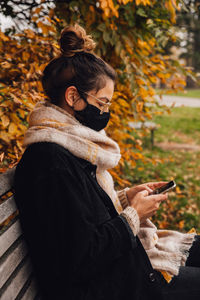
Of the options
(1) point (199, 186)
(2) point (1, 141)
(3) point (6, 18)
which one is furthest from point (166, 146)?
(2) point (1, 141)

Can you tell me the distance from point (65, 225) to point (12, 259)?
9.3 inches

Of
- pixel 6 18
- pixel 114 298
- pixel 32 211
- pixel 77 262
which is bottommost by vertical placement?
pixel 114 298

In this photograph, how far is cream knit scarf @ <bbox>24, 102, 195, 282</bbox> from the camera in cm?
136

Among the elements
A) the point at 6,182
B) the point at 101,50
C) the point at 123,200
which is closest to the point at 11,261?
the point at 6,182

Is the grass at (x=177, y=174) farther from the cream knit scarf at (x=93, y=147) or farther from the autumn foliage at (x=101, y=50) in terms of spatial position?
the cream knit scarf at (x=93, y=147)

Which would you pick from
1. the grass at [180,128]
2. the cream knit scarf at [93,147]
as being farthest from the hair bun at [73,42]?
the grass at [180,128]

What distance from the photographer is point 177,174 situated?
18.0 ft

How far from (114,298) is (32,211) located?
1.77 ft

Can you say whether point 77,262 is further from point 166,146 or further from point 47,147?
point 166,146

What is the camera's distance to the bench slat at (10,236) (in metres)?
1.11

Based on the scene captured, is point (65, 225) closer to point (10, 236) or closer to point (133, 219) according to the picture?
point (10, 236)

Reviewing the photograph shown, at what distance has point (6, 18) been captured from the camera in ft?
10.2

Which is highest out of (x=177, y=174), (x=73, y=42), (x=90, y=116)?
(x=73, y=42)

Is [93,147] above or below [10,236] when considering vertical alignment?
above
